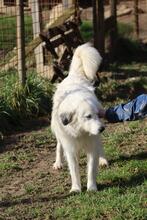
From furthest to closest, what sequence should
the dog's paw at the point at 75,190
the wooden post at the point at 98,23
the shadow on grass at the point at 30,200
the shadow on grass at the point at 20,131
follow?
the wooden post at the point at 98,23 → the shadow on grass at the point at 20,131 → the dog's paw at the point at 75,190 → the shadow on grass at the point at 30,200

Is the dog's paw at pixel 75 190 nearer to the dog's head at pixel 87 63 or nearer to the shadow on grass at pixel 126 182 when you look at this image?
the shadow on grass at pixel 126 182

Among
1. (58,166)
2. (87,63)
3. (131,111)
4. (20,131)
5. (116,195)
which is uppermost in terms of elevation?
(87,63)

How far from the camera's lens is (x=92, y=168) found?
5738 millimetres

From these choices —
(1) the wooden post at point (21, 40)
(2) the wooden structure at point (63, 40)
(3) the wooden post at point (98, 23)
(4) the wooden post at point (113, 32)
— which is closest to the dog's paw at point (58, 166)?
(1) the wooden post at point (21, 40)

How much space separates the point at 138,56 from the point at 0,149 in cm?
712

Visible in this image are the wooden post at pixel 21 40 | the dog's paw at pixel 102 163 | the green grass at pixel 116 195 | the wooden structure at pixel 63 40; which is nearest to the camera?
the green grass at pixel 116 195

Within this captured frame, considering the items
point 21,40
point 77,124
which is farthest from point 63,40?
point 77,124

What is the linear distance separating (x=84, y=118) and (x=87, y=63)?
1.53 meters

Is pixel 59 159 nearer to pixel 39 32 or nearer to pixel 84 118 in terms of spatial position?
pixel 84 118

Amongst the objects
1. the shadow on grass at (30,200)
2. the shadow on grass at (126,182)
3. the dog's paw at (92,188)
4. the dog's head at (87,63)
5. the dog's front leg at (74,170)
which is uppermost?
the dog's head at (87,63)

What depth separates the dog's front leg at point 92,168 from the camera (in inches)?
224

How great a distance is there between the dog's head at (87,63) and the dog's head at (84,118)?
52.6 inches

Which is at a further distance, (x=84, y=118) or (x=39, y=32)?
(x=39, y=32)


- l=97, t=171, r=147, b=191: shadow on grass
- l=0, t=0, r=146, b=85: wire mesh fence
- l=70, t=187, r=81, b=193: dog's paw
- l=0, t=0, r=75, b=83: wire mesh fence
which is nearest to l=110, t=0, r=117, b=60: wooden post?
l=0, t=0, r=146, b=85: wire mesh fence
